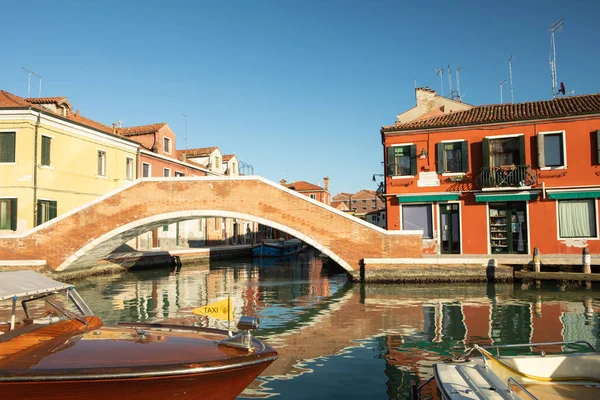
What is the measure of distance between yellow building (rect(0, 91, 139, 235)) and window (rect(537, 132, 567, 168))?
17.1 metres

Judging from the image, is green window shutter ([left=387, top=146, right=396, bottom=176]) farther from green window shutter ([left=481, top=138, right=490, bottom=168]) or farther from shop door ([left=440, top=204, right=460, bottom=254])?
green window shutter ([left=481, top=138, right=490, bottom=168])

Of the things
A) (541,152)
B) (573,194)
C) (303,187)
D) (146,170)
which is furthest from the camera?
(303,187)

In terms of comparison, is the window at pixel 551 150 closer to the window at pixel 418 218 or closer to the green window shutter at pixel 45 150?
the window at pixel 418 218

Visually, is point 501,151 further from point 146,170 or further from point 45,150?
point 146,170

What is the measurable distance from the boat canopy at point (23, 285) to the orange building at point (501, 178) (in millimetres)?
13433

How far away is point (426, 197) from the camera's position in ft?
55.4

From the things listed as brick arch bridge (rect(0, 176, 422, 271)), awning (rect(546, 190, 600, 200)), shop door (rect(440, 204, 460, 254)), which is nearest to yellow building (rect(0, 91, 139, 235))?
brick arch bridge (rect(0, 176, 422, 271))

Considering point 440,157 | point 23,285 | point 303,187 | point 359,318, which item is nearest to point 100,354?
point 23,285

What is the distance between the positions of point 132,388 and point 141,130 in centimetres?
2511

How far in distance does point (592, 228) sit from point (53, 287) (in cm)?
1559

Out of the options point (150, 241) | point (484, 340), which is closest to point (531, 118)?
point (484, 340)

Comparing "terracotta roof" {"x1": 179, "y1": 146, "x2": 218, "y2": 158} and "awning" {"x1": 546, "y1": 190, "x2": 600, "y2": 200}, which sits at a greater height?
"terracotta roof" {"x1": 179, "y1": 146, "x2": 218, "y2": 158}

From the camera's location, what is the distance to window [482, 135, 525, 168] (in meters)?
16.2

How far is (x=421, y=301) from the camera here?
11.9 m
